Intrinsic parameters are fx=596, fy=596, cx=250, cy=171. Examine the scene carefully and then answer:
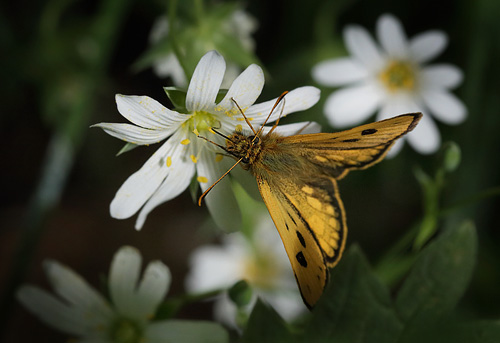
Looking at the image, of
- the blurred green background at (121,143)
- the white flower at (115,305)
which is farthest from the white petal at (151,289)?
the blurred green background at (121,143)

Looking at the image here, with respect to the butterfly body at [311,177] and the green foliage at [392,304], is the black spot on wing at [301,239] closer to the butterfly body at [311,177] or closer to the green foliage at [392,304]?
the butterfly body at [311,177]

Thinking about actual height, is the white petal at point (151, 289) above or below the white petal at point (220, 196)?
below

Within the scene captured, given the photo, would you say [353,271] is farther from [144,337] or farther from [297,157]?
[144,337]

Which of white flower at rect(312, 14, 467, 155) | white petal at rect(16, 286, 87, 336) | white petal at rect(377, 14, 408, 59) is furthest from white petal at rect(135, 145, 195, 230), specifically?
white petal at rect(377, 14, 408, 59)

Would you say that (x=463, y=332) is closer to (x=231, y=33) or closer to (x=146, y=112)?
(x=146, y=112)

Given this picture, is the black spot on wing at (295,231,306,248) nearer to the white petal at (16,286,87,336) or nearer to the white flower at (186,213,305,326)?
the white petal at (16,286,87,336)

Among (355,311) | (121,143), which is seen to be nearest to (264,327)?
(355,311)
